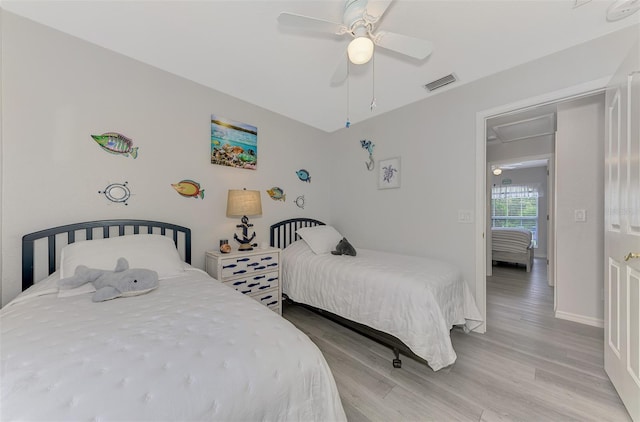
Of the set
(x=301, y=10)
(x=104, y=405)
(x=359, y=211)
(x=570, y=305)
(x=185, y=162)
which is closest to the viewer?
(x=104, y=405)

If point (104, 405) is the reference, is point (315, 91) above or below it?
above

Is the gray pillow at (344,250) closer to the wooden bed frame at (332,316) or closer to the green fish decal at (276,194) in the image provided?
the wooden bed frame at (332,316)

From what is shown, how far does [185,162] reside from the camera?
2361mm

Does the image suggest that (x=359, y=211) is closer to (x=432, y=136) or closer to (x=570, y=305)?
(x=432, y=136)

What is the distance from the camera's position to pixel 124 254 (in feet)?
5.32

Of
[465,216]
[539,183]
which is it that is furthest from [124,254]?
[539,183]

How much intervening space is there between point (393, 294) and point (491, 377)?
2.81 ft

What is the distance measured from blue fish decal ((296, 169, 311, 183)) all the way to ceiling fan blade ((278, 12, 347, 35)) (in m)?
1.99

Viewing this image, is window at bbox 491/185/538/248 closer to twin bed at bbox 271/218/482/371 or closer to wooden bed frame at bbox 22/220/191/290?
twin bed at bbox 271/218/482/371

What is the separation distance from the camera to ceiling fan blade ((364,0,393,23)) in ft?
4.35

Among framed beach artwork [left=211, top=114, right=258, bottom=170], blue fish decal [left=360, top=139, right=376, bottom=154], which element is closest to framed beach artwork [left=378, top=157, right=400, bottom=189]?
blue fish decal [left=360, top=139, right=376, bottom=154]

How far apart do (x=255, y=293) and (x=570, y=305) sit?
339 centimetres

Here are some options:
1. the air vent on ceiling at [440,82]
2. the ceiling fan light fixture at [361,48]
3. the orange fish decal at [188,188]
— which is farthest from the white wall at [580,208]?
the orange fish decal at [188,188]

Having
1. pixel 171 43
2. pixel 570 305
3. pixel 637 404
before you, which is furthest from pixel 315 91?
pixel 570 305
